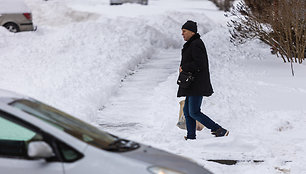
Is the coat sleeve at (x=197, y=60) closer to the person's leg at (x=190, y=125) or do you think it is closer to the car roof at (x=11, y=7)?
the person's leg at (x=190, y=125)

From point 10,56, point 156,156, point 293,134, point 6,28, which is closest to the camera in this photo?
point 156,156

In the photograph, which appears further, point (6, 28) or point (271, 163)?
point (6, 28)

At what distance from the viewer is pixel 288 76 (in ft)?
39.2

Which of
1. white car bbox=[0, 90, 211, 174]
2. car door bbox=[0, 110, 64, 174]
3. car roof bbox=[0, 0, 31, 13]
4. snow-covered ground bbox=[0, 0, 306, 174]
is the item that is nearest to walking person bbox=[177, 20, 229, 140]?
snow-covered ground bbox=[0, 0, 306, 174]

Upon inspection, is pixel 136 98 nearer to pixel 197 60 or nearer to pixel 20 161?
pixel 197 60

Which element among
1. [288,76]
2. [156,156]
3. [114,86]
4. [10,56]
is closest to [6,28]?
[10,56]

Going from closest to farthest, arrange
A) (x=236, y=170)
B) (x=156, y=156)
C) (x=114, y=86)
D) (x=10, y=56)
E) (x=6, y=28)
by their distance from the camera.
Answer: (x=156, y=156) < (x=236, y=170) < (x=114, y=86) < (x=10, y=56) < (x=6, y=28)

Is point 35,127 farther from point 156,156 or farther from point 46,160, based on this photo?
point 156,156

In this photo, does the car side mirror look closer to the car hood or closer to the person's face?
the car hood

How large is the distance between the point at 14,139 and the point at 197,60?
3.15m

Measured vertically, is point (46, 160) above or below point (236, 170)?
above

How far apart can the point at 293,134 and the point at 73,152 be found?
4678 millimetres

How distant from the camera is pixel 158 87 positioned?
37.1 feet

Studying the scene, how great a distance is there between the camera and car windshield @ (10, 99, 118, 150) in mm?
3820
